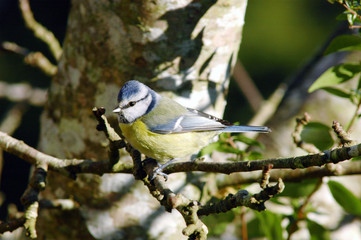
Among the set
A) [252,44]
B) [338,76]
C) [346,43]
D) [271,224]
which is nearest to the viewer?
[346,43]

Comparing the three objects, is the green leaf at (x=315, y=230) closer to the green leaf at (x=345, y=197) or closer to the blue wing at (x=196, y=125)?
the green leaf at (x=345, y=197)

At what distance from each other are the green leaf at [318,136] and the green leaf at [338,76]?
6.2 inches

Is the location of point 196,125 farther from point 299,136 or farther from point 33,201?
point 33,201

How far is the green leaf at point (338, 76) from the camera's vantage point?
152 centimetres

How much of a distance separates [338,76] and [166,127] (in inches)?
30.1

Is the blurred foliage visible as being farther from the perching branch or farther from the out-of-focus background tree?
the perching branch

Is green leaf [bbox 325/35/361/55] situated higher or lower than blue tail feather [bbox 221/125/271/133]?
higher

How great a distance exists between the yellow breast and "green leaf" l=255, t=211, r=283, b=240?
1.41 feet

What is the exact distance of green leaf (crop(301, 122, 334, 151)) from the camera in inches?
61.2

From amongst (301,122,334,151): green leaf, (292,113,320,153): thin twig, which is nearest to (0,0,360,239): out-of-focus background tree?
(292,113,320,153): thin twig

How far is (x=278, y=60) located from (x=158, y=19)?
10.8 ft

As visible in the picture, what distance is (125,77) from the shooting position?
1.78 metres

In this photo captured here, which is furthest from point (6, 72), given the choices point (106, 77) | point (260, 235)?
point (260, 235)

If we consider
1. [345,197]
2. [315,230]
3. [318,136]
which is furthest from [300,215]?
[318,136]
